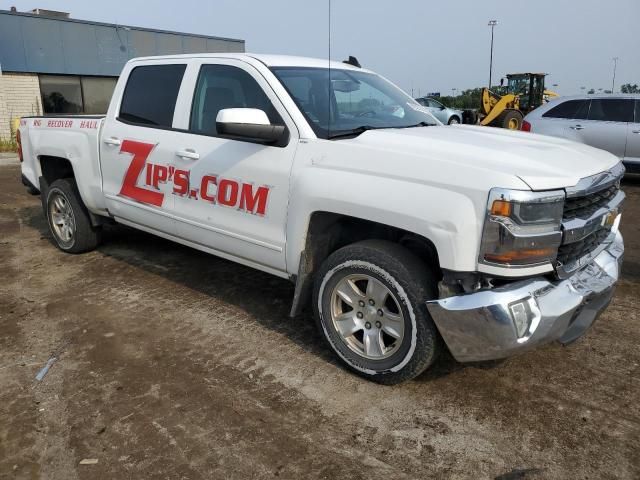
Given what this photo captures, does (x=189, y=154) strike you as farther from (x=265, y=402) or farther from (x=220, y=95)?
(x=265, y=402)

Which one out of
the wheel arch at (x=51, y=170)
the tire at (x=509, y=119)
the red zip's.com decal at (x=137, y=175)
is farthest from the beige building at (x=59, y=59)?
the red zip's.com decal at (x=137, y=175)

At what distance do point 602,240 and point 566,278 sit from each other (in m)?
0.71

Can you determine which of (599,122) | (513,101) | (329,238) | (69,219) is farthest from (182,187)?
(513,101)

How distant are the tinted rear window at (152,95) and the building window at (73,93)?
615 inches

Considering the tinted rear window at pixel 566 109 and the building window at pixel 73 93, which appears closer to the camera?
the tinted rear window at pixel 566 109

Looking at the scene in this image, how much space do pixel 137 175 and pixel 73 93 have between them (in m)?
17.4

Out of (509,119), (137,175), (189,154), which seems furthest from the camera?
(509,119)

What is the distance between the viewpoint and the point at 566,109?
10023 mm

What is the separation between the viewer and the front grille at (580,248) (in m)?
2.78

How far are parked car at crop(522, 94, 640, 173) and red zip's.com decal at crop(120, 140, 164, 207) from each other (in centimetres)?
791

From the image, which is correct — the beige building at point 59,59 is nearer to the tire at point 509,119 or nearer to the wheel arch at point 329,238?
the tire at point 509,119

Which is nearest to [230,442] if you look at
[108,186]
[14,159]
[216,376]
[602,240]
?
[216,376]

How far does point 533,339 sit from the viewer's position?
2625mm

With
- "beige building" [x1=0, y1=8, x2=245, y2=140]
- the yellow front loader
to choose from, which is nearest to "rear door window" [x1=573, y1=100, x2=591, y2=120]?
the yellow front loader
